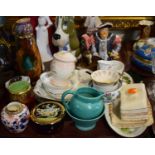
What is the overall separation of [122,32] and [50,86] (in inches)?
18.0

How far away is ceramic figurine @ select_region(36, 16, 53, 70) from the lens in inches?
36.7

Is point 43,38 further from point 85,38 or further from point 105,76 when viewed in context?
point 105,76

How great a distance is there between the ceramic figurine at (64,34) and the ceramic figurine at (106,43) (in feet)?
0.27

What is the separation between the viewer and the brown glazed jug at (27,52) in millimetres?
825

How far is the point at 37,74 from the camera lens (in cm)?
88

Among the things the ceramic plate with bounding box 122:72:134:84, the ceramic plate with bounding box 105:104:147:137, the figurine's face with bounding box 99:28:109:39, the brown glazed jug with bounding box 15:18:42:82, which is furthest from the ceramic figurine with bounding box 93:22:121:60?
the ceramic plate with bounding box 105:104:147:137

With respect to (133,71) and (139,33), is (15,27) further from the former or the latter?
(139,33)

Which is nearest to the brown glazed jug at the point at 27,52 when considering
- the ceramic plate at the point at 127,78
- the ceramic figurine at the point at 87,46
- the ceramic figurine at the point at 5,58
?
the ceramic figurine at the point at 5,58

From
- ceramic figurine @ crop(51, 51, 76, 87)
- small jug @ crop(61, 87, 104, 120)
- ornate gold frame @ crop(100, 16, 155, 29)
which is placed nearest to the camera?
small jug @ crop(61, 87, 104, 120)

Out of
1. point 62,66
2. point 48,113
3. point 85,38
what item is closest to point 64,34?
point 85,38

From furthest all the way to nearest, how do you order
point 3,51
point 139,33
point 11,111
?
point 139,33 < point 3,51 < point 11,111

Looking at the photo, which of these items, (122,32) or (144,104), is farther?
(122,32)

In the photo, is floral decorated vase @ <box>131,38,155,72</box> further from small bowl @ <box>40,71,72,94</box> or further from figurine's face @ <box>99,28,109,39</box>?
small bowl @ <box>40,71,72,94</box>

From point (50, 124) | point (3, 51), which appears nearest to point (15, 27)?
point (3, 51)
